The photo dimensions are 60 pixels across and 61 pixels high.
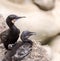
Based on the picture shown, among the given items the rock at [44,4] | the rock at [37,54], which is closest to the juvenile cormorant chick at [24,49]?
the rock at [37,54]

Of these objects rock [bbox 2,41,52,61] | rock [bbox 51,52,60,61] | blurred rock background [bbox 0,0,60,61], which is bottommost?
rock [bbox 51,52,60,61]

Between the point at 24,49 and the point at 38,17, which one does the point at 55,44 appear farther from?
the point at 24,49

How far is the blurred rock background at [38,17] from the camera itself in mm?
1426

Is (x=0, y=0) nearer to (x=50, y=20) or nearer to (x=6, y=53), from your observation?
(x=50, y=20)

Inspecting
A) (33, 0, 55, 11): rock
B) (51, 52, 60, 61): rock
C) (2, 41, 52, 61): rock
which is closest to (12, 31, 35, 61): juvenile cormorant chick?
(2, 41, 52, 61): rock

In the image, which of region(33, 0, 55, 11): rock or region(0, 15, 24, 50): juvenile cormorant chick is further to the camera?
region(33, 0, 55, 11): rock

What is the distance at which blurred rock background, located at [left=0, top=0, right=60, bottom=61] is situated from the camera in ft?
4.68

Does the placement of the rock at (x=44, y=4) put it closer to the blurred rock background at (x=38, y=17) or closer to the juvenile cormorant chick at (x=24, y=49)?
the blurred rock background at (x=38, y=17)

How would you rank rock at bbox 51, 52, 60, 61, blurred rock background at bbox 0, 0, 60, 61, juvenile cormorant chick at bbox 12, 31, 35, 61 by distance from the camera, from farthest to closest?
blurred rock background at bbox 0, 0, 60, 61
rock at bbox 51, 52, 60, 61
juvenile cormorant chick at bbox 12, 31, 35, 61

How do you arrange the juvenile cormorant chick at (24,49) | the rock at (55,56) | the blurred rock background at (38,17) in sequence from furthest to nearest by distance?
the blurred rock background at (38,17) → the rock at (55,56) → the juvenile cormorant chick at (24,49)

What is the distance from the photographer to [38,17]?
1.49 meters

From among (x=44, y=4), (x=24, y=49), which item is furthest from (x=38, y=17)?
(x=24, y=49)

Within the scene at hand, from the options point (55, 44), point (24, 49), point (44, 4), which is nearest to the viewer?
point (24, 49)

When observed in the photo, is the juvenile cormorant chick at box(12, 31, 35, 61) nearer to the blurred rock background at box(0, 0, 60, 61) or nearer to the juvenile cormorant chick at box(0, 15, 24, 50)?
the juvenile cormorant chick at box(0, 15, 24, 50)
